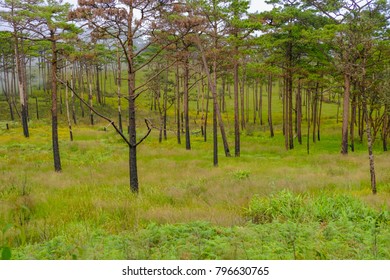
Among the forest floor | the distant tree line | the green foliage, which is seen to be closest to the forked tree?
the distant tree line

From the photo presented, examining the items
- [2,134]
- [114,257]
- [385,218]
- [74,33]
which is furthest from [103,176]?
[2,134]

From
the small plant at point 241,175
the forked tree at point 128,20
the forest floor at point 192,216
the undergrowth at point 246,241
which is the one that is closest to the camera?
the undergrowth at point 246,241

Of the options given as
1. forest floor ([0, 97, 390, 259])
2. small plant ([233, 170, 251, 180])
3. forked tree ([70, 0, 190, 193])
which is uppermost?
forked tree ([70, 0, 190, 193])

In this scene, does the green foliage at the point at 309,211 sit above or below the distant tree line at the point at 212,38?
below

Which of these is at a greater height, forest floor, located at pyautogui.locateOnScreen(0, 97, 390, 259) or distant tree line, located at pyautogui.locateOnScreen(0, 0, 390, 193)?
distant tree line, located at pyautogui.locateOnScreen(0, 0, 390, 193)

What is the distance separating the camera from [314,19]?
22.8 meters

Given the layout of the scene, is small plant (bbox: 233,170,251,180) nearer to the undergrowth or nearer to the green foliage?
the green foliage

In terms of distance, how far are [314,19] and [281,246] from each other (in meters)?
21.7

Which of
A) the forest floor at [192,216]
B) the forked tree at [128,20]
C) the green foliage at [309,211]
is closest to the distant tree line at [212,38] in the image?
the forked tree at [128,20]

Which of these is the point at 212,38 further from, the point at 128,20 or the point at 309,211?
the point at 309,211

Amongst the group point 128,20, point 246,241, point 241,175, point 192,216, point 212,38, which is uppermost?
point 212,38

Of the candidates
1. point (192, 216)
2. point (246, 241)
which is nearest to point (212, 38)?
point (192, 216)

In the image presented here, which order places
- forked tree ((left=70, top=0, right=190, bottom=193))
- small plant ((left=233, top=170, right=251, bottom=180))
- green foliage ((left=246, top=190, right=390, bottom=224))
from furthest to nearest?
1. small plant ((left=233, top=170, right=251, bottom=180))
2. forked tree ((left=70, top=0, right=190, bottom=193))
3. green foliage ((left=246, top=190, right=390, bottom=224))

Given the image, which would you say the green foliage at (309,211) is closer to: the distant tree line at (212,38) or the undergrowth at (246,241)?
the undergrowth at (246,241)
